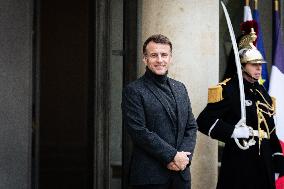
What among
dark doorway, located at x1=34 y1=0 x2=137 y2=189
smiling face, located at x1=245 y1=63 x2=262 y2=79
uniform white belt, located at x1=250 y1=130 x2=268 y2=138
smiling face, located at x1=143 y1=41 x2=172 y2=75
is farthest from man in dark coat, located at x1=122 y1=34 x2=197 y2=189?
dark doorway, located at x1=34 y1=0 x2=137 y2=189

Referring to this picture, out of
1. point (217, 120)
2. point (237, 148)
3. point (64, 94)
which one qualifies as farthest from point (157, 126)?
point (64, 94)

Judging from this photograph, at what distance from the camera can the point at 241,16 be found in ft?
22.0

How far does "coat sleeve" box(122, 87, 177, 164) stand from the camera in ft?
14.6

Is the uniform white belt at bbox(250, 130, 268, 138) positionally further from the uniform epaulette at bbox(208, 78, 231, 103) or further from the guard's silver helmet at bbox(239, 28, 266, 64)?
the guard's silver helmet at bbox(239, 28, 266, 64)

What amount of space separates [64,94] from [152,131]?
3193mm

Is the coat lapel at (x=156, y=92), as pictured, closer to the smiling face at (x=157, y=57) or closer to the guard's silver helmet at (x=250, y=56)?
the smiling face at (x=157, y=57)

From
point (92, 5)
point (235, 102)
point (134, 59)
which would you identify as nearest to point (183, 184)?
point (235, 102)

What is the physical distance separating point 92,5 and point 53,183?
2046 mm

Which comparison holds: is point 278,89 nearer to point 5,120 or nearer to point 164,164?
point 164,164

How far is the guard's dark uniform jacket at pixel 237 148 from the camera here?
17.9ft

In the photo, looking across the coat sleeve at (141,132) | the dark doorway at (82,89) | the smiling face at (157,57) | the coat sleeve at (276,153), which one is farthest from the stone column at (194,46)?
the coat sleeve at (141,132)

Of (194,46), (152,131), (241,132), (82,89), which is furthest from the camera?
(82,89)

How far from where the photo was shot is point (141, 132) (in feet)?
14.6

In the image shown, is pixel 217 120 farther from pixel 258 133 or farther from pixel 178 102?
pixel 178 102
